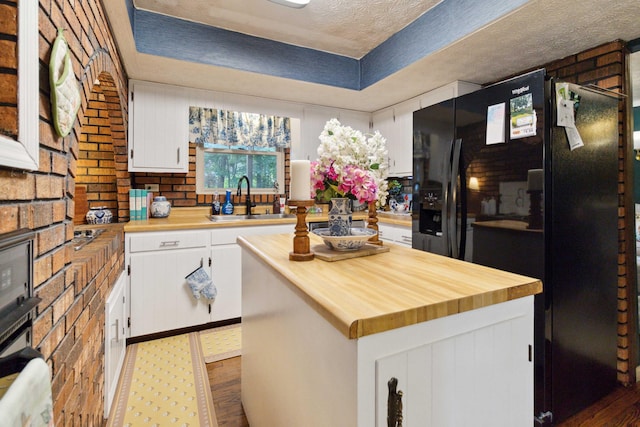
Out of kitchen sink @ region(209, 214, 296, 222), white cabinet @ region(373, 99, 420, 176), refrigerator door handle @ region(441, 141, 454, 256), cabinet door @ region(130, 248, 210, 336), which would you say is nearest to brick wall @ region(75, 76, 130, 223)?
cabinet door @ region(130, 248, 210, 336)

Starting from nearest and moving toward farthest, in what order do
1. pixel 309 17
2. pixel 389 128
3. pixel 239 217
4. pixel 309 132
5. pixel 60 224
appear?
pixel 60 224
pixel 309 17
pixel 239 217
pixel 309 132
pixel 389 128

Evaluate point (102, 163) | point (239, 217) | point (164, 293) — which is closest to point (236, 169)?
point (239, 217)

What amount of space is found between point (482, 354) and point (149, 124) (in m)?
3.02

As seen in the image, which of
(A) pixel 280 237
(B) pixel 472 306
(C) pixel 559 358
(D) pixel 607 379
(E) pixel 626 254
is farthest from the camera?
(E) pixel 626 254

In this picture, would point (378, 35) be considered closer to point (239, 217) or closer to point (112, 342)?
point (239, 217)

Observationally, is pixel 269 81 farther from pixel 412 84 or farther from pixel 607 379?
pixel 607 379

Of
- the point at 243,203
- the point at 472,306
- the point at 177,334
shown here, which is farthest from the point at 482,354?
the point at 243,203

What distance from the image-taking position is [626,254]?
2037 millimetres

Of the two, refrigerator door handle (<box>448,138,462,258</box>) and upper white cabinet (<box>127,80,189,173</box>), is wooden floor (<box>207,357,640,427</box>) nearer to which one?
refrigerator door handle (<box>448,138,462,258</box>)

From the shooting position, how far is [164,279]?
101 inches

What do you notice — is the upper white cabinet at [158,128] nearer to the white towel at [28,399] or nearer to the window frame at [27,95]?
the window frame at [27,95]

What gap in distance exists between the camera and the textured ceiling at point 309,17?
86.9 inches

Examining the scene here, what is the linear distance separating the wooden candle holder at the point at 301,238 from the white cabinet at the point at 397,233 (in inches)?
66.0

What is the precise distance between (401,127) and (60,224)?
3160 mm
